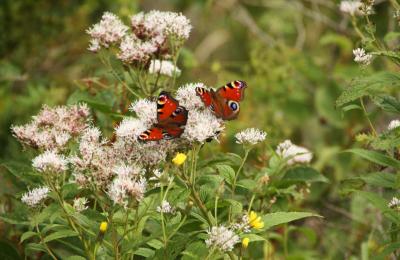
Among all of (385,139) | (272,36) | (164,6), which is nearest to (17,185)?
(385,139)

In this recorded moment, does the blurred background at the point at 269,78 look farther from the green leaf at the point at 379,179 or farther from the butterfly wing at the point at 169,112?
the butterfly wing at the point at 169,112

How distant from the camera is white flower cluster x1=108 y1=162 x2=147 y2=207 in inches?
83.6

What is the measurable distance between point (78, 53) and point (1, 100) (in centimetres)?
118

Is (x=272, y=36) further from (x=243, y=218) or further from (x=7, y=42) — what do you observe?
(x=243, y=218)

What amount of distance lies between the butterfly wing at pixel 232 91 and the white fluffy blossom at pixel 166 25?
0.40 meters

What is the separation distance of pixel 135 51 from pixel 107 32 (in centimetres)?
18

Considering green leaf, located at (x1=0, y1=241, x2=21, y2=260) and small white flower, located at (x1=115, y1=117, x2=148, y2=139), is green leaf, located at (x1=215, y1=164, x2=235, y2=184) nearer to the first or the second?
small white flower, located at (x1=115, y1=117, x2=148, y2=139)

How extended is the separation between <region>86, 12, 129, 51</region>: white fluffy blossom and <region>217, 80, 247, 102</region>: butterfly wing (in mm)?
604

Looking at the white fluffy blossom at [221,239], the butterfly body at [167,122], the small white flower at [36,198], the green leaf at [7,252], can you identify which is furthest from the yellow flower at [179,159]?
the green leaf at [7,252]

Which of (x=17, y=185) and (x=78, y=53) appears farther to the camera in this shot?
(x=78, y=53)

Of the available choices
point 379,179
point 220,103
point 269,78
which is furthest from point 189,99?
point 269,78

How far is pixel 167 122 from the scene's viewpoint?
228cm

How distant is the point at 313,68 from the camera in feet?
19.2

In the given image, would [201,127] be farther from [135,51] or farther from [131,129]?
[135,51]
